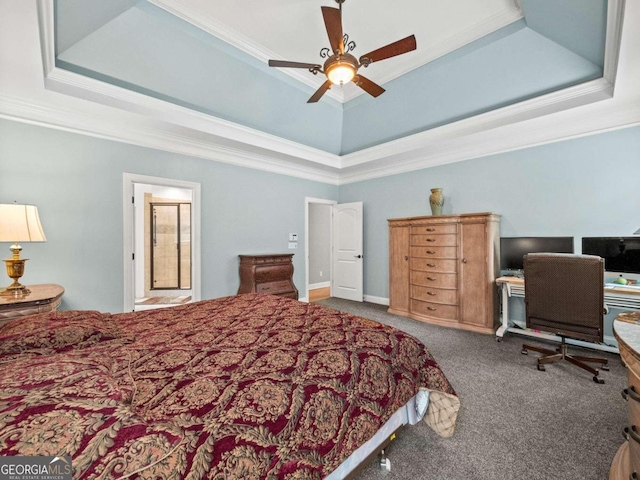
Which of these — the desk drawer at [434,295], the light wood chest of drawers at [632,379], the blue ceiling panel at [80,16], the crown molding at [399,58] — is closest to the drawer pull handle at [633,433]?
the light wood chest of drawers at [632,379]

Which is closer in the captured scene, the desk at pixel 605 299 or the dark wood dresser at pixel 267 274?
the desk at pixel 605 299

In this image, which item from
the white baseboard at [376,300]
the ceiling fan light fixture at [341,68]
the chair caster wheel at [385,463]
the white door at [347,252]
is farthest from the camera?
the white door at [347,252]

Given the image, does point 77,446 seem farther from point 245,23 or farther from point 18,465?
point 245,23

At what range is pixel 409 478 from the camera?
153 centimetres

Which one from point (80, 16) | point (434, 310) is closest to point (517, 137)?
point (434, 310)

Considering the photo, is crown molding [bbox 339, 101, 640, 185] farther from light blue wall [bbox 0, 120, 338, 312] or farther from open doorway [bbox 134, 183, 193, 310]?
open doorway [bbox 134, 183, 193, 310]

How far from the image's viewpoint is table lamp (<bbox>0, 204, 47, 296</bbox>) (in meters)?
2.18

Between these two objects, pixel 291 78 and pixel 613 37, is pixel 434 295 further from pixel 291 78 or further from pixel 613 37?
pixel 291 78

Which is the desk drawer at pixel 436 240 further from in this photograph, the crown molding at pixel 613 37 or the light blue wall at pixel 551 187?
the crown molding at pixel 613 37

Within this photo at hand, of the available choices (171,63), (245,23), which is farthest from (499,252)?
(171,63)

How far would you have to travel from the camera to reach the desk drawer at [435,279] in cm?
408

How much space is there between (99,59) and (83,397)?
3.58 meters

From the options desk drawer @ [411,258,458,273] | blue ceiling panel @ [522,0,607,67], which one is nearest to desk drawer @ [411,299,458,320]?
desk drawer @ [411,258,458,273]

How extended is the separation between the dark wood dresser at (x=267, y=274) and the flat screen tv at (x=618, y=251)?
13.6ft
